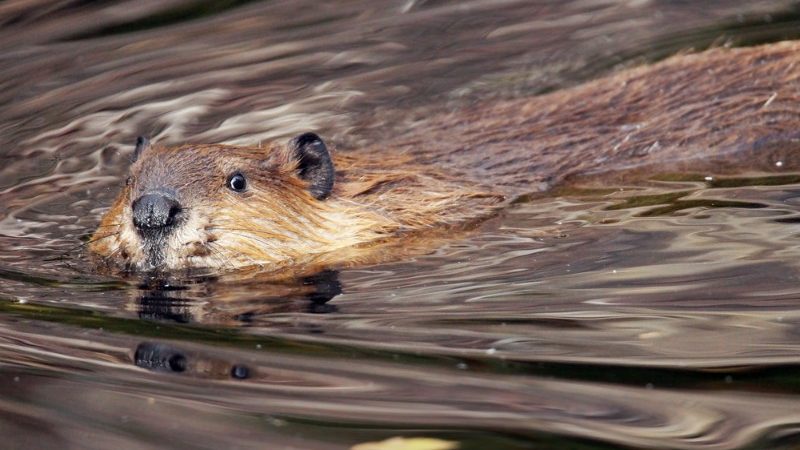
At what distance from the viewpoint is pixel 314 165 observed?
17.9ft

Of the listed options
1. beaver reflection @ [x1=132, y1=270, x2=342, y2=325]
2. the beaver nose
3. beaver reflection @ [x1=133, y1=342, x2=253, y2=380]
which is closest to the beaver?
the beaver nose

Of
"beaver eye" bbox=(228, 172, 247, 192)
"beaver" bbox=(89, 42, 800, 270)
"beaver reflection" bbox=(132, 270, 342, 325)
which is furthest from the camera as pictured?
"beaver eye" bbox=(228, 172, 247, 192)

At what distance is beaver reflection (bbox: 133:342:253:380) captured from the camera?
3.82 metres

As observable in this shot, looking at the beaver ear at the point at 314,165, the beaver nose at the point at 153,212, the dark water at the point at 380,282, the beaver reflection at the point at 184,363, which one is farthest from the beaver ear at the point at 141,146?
the beaver reflection at the point at 184,363

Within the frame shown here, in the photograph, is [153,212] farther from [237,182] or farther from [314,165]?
[314,165]

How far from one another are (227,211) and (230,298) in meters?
0.46

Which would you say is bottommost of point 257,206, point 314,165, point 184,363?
point 184,363

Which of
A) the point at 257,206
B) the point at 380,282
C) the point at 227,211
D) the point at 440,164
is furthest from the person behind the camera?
the point at 440,164

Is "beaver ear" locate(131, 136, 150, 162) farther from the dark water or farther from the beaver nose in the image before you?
the beaver nose

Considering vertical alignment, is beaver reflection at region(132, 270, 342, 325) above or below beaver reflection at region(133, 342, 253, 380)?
above

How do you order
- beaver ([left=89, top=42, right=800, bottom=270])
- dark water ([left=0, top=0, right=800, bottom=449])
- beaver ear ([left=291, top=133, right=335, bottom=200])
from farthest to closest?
beaver ear ([left=291, top=133, right=335, bottom=200])
beaver ([left=89, top=42, right=800, bottom=270])
dark water ([left=0, top=0, right=800, bottom=449])

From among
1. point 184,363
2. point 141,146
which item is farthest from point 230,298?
point 141,146

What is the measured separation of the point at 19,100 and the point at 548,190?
10.1ft

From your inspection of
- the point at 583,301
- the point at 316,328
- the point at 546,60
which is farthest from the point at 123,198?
the point at 546,60
